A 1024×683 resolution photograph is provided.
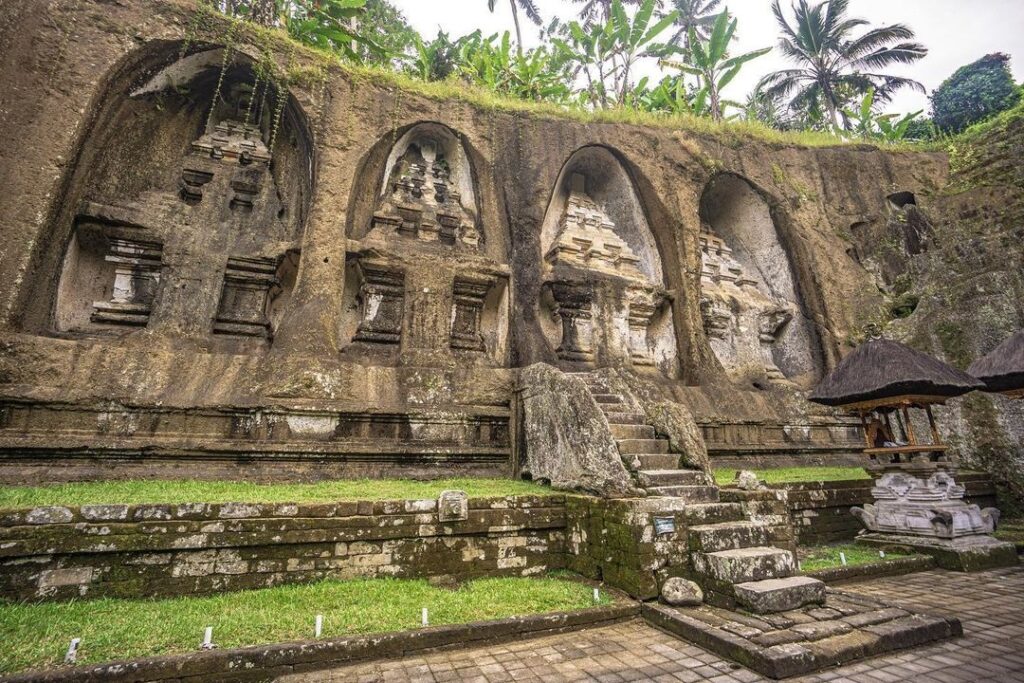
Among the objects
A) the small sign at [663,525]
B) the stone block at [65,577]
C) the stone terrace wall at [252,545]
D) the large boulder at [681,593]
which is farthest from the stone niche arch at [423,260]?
the large boulder at [681,593]

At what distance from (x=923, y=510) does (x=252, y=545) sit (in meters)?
7.92

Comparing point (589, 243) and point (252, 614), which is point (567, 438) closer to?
point (252, 614)

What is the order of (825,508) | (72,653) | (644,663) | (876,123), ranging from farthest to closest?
(876,123)
(825,508)
(644,663)
(72,653)

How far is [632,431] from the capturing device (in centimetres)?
577

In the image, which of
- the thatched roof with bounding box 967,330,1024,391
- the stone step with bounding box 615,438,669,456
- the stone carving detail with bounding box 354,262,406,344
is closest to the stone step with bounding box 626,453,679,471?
the stone step with bounding box 615,438,669,456

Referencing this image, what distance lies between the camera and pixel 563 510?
5180mm

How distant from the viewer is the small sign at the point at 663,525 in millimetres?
4340

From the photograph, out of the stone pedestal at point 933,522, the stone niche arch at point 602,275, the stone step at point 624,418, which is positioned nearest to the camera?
the stone step at point 624,418

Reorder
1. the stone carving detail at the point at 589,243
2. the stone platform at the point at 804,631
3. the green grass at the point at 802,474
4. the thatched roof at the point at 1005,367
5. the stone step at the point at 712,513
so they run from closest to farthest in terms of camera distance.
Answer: the stone platform at the point at 804,631
the stone step at the point at 712,513
the thatched roof at the point at 1005,367
the green grass at the point at 802,474
the stone carving detail at the point at 589,243

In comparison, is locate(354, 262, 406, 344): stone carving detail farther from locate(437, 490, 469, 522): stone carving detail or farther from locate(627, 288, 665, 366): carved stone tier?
locate(627, 288, 665, 366): carved stone tier

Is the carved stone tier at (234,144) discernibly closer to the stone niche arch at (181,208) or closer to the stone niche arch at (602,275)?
the stone niche arch at (181,208)

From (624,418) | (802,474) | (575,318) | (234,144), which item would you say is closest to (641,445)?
(624,418)

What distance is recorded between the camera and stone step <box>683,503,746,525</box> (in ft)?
15.1

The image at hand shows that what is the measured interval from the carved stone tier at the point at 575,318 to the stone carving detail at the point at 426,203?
201 cm
